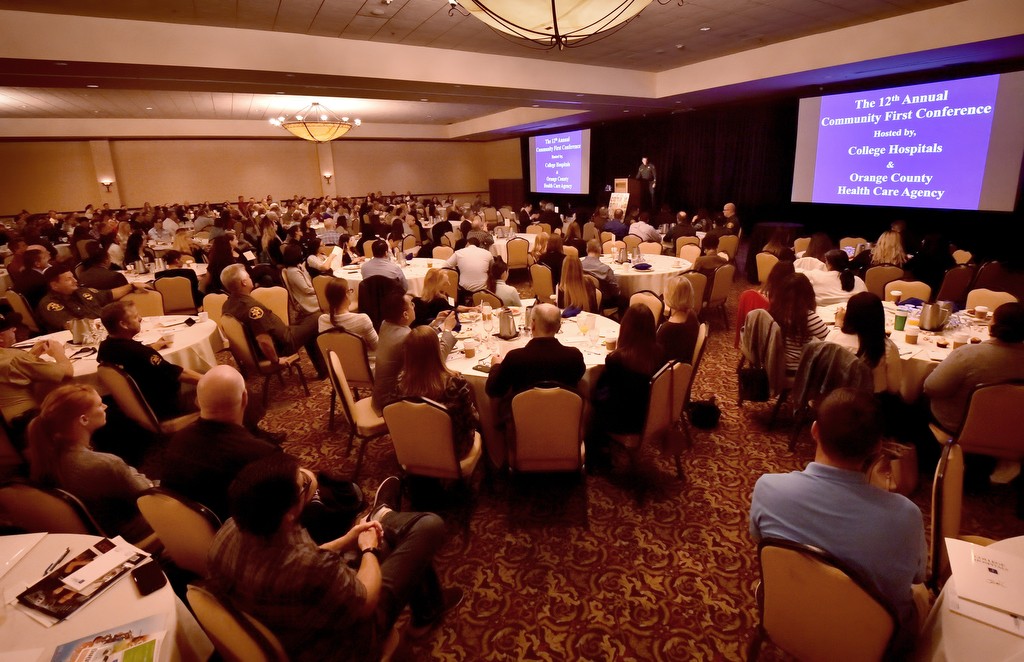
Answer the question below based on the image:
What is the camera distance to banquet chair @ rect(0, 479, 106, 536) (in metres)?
2.15

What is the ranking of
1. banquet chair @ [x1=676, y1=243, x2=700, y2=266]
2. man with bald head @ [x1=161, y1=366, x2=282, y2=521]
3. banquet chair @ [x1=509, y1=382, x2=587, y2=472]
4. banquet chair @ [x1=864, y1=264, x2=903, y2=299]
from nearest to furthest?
man with bald head @ [x1=161, y1=366, x2=282, y2=521] < banquet chair @ [x1=509, y1=382, x2=587, y2=472] < banquet chair @ [x1=864, y1=264, x2=903, y2=299] < banquet chair @ [x1=676, y1=243, x2=700, y2=266]

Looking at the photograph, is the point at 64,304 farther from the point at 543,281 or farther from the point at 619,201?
the point at 619,201

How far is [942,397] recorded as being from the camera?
329 cm

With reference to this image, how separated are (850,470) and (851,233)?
37.0 ft

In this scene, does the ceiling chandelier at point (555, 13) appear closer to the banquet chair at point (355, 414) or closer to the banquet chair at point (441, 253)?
the banquet chair at point (355, 414)

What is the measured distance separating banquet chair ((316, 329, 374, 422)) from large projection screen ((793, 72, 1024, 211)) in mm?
9464

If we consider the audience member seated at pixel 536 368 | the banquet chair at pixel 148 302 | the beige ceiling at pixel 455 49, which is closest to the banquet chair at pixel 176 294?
the banquet chair at pixel 148 302

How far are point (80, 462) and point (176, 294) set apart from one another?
4.80 m

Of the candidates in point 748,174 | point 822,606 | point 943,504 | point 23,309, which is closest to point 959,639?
point 822,606

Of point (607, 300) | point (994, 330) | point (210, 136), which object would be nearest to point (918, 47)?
point (607, 300)

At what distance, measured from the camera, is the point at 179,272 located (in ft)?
22.5

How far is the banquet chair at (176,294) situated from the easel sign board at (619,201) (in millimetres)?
10825

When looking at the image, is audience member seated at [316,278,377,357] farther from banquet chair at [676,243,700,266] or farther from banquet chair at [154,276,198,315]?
banquet chair at [676,243,700,266]

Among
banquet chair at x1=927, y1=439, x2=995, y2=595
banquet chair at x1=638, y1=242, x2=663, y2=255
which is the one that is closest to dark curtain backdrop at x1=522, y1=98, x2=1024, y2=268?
banquet chair at x1=638, y1=242, x2=663, y2=255
